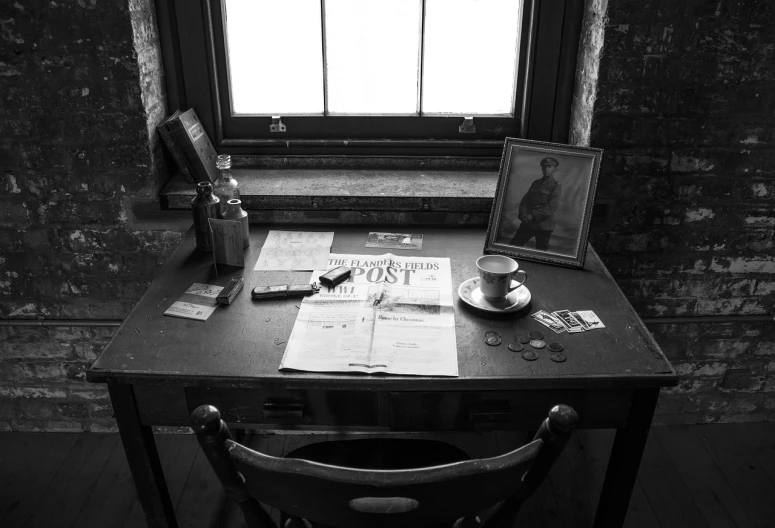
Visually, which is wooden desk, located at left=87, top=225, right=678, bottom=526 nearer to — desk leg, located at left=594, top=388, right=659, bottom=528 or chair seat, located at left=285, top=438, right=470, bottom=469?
desk leg, located at left=594, top=388, right=659, bottom=528

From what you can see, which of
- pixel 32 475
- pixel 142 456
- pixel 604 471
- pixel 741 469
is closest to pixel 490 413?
pixel 142 456

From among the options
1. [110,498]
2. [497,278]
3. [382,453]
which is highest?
[497,278]

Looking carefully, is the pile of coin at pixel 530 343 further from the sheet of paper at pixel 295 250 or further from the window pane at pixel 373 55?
the window pane at pixel 373 55

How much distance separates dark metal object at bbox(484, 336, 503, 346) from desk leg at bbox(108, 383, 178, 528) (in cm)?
83

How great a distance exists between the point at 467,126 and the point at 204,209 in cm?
99

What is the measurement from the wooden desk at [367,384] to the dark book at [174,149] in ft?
2.27

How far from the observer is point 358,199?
2.18m

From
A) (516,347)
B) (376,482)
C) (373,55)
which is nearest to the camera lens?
(376,482)

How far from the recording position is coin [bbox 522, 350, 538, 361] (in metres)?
1.52

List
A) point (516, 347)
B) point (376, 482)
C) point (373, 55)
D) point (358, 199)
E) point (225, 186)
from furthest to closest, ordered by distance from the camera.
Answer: point (373, 55) < point (358, 199) < point (225, 186) < point (516, 347) < point (376, 482)

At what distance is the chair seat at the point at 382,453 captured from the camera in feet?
5.37

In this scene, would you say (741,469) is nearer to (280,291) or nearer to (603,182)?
(603,182)

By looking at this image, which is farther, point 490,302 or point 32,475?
point 32,475

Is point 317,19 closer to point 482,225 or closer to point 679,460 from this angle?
point 482,225
